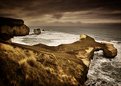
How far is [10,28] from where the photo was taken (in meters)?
4.88

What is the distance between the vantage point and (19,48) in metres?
4.22

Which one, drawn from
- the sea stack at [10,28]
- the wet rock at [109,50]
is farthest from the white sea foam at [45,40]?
the sea stack at [10,28]

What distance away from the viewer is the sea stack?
4.71 metres

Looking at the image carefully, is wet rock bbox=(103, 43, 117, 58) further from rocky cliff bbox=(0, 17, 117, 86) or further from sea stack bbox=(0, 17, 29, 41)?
sea stack bbox=(0, 17, 29, 41)

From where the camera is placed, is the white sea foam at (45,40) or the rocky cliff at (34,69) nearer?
the rocky cliff at (34,69)

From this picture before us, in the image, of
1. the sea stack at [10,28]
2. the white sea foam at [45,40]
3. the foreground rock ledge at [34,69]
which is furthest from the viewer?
the white sea foam at [45,40]

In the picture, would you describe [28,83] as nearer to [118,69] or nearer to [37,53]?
[37,53]

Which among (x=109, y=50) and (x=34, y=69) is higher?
(x=34, y=69)

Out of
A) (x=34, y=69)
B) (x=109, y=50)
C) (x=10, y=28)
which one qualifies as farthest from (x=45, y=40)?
(x=34, y=69)

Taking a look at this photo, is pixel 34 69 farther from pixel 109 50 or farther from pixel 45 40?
pixel 45 40

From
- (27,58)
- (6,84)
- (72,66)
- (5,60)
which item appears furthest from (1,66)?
(72,66)

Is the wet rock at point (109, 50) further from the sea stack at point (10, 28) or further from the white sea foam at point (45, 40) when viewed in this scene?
the white sea foam at point (45, 40)

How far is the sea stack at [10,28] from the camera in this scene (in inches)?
185

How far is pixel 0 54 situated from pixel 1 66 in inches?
12.5
